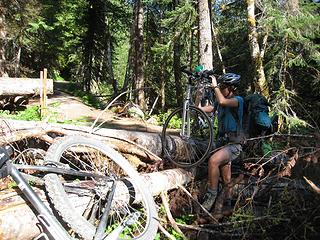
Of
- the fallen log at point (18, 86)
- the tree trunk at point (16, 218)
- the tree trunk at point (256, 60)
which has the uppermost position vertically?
A: the tree trunk at point (256, 60)

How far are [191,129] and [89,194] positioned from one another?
3.24 m

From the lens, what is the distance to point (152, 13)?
28.3 meters

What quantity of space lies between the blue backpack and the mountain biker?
16.8 inches

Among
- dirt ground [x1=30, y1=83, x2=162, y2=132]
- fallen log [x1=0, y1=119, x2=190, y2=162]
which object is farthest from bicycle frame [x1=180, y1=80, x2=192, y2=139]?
dirt ground [x1=30, y1=83, x2=162, y2=132]

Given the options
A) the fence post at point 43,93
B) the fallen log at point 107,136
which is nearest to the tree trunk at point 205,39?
the fallen log at point 107,136

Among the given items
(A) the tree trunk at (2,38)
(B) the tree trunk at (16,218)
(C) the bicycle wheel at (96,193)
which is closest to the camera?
(B) the tree trunk at (16,218)

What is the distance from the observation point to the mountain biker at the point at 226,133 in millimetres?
6340

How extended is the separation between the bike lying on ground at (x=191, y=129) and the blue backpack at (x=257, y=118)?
731mm

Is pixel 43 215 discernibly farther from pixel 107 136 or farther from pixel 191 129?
pixel 191 129

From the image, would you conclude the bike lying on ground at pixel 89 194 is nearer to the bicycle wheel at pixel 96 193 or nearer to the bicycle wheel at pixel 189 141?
the bicycle wheel at pixel 96 193

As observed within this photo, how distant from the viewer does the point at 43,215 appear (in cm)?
390

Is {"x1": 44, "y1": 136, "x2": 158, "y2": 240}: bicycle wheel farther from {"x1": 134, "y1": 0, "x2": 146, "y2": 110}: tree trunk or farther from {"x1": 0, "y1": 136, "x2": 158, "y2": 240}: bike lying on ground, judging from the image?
{"x1": 134, "y1": 0, "x2": 146, "y2": 110}: tree trunk

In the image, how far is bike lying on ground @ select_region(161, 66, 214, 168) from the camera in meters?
7.24

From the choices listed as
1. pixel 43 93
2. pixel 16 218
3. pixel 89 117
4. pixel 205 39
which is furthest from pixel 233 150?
pixel 89 117
